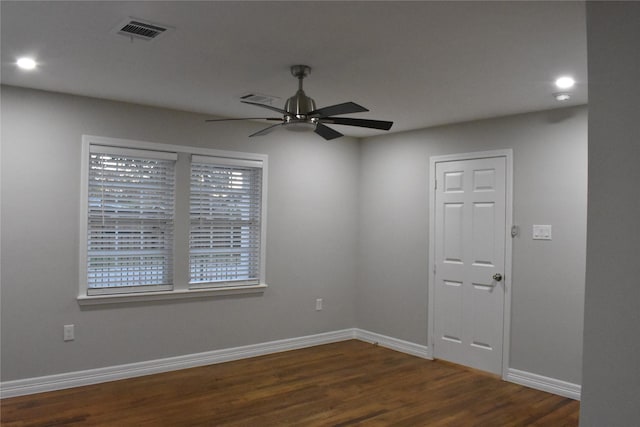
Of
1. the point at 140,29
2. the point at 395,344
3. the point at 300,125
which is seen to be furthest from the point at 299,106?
the point at 395,344

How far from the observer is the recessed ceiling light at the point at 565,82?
3416 millimetres

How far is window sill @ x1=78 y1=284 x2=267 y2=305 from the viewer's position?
13.8 ft

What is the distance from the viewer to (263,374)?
4.55 metres

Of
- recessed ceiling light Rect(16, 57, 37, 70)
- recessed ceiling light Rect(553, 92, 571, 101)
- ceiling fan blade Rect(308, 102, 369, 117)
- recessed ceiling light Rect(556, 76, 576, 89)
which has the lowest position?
ceiling fan blade Rect(308, 102, 369, 117)

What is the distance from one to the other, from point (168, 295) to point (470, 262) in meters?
2.91

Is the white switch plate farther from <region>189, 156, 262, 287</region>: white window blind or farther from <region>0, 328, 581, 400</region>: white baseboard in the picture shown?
<region>189, 156, 262, 287</region>: white window blind

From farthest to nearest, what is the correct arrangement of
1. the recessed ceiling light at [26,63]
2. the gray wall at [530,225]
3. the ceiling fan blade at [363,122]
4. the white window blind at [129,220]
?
1. the white window blind at [129,220]
2. the gray wall at [530,225]
3. the recessed ceiling light at [26,63]
4. the ceiling fan blade at [363,122]

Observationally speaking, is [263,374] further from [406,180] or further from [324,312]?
[406,180]

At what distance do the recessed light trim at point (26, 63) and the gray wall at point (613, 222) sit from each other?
3208 mm

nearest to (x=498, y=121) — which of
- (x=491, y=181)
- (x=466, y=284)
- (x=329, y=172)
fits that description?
(x=491, y=181)

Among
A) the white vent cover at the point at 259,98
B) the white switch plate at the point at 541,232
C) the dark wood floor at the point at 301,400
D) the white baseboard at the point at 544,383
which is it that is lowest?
the dark wood floor at the point at 301,400

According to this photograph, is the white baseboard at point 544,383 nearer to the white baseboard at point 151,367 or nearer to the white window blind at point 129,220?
the white baseboard at point 151,367

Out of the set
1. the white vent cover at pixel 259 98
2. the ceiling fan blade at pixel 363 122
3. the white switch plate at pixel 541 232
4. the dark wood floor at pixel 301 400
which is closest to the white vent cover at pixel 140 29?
the ceiling fan blade at pixel 363 122

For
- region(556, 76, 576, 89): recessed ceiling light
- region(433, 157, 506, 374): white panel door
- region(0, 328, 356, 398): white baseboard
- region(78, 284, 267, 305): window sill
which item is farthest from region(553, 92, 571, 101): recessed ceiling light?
region(0, 328, 356, 398): white baseboard
